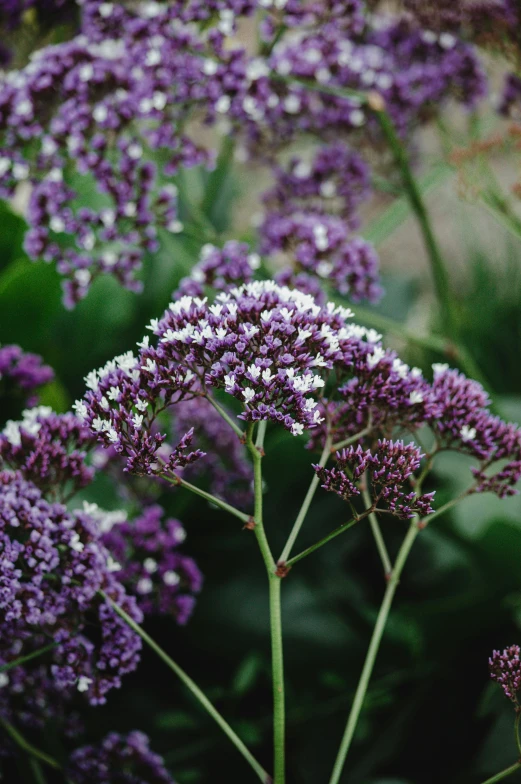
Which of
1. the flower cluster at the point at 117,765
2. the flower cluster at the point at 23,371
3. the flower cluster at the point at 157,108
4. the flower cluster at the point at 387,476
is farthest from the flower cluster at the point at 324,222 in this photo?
the flower cluster at the point at 117,765

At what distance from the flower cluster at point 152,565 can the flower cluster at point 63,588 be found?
3.9 inches

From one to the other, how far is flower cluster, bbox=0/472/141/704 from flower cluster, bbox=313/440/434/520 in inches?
7.3

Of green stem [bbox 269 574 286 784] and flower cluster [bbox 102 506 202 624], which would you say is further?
flower cluster [bbox 102 506 202 624]

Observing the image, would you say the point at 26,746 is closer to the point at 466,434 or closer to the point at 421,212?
the point at 466,434

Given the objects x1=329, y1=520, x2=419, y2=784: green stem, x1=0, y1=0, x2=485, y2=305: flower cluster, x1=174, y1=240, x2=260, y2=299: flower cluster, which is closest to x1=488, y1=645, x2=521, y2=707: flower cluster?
x1=329, y1=520, x2=419, y2=784: green stem

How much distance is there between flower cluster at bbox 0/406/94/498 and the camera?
633 mm

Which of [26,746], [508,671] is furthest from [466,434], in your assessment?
[26,746]

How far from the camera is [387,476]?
53 cm

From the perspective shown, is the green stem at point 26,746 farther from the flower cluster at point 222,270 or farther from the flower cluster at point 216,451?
the flower cluster at point 222,270

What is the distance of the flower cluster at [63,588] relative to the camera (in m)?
0.56

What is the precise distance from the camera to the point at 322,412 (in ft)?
2.15

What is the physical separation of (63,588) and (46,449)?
0.12 m

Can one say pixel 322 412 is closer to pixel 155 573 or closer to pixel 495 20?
pixel 155 573

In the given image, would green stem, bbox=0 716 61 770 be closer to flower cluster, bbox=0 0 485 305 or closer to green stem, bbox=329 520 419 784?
green stem, bbox=329 520 419 784
